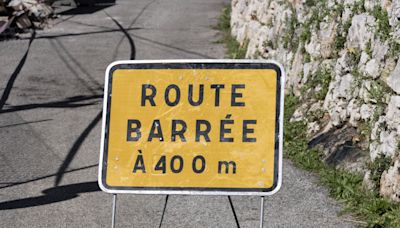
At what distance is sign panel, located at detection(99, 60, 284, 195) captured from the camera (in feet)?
18.9

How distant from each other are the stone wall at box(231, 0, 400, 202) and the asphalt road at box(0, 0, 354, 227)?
58 centimetres

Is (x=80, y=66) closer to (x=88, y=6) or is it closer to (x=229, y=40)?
(x=229, y=40)

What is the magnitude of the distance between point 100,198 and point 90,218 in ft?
2.46

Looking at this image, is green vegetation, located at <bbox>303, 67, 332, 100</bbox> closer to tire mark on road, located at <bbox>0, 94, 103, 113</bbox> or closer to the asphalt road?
the asphalt road

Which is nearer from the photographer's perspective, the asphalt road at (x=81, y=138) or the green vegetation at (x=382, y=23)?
the asphalt road at (x=81, y=138)

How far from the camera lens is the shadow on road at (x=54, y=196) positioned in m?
8.55

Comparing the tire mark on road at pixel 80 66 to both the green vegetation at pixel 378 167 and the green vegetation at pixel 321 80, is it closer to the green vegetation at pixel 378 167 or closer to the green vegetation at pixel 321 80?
the green vegetation at pixel 321 80

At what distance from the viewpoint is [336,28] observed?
11.0 metres

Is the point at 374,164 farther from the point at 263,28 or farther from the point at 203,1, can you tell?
the point at 203,1

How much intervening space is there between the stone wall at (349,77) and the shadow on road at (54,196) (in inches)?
105

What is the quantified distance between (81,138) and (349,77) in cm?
386

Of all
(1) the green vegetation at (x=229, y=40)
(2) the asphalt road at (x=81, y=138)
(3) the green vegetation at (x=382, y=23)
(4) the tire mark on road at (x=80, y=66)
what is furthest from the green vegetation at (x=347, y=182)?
(1) the green vegetation at (x=229, y=40)

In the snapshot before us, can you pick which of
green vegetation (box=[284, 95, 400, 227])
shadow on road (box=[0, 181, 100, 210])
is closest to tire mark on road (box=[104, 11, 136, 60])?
green vegetation (box=[284, 95, 400, 227])

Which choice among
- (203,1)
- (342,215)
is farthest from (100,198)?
(203,1)
